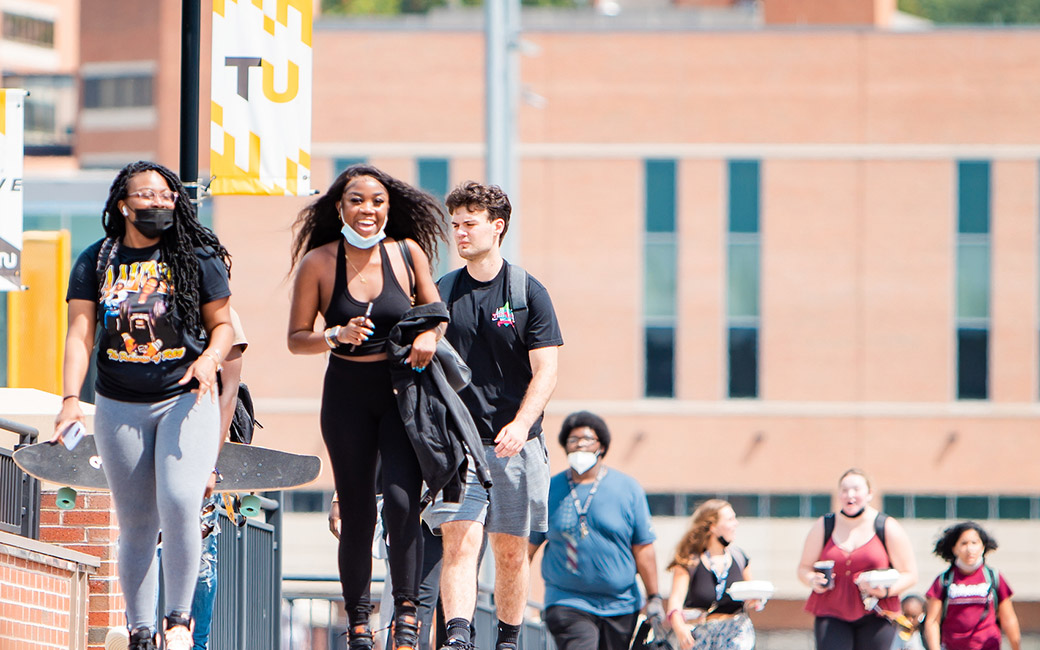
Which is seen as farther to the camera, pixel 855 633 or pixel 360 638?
pixel 855 633

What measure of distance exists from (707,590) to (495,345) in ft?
12.5

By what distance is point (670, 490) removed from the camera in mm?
44906

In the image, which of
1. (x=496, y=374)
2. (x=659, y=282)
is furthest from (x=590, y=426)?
(x=659, y=282)

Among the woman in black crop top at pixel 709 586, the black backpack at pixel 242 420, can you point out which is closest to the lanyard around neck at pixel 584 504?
the woman in black crop top at pixel 709 586

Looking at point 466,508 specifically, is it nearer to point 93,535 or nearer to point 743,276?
point 93,535

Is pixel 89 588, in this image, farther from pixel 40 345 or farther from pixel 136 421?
pixel 40 345

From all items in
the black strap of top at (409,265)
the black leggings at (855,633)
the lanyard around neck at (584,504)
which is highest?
the black strap of top at (409,265)

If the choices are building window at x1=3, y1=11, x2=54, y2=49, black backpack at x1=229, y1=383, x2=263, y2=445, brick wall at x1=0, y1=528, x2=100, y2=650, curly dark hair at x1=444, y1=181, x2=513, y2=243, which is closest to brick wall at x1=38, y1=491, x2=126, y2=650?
brick wall at x1=0, y1=528, x2=100, y2=650

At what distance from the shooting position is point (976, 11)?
8131 cm

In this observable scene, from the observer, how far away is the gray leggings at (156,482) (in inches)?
255

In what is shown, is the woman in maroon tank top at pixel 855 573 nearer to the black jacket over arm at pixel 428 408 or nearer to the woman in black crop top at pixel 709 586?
the woman in black crop top at pixel 709 586

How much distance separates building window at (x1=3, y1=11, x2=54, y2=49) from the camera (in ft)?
271

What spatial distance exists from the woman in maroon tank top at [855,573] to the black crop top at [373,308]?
15.1 ft

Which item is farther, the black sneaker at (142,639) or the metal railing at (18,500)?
the metal railing at (18,500)
